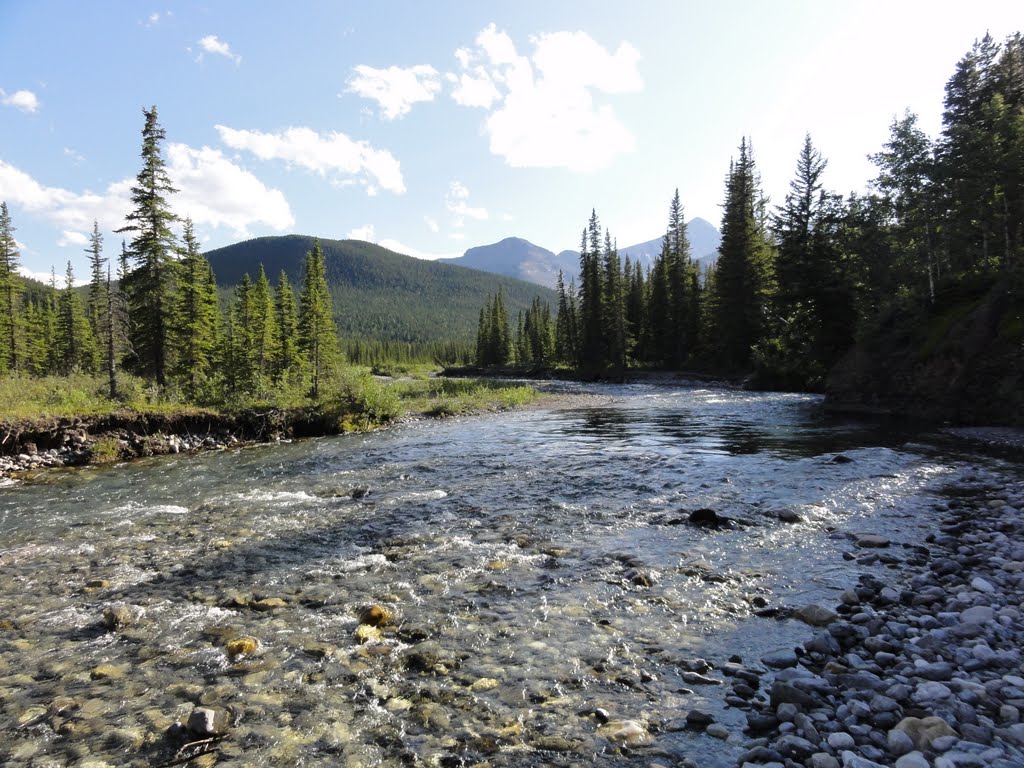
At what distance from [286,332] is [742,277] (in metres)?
→ 47.2

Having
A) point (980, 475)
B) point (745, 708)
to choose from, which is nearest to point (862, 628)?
point (745, 708)

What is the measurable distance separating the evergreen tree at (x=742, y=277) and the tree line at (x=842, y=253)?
146 millimetres

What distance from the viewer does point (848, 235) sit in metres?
45.3

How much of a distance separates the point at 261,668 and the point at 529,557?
14.4 feet

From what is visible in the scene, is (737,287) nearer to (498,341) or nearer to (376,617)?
(376,617)

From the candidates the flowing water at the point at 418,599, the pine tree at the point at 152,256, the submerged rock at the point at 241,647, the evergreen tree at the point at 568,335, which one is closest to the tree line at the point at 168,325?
the pine tree at the point at 152,256

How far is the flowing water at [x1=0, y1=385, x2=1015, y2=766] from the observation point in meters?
4.75

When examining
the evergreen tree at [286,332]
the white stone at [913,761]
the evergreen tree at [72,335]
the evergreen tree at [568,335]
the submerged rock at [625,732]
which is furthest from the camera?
the evergreen tree at [568,335]

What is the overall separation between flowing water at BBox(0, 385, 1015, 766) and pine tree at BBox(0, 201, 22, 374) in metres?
50.8

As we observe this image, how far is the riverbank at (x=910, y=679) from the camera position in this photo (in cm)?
405

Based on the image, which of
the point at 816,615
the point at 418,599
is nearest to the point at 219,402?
the point at 418,599

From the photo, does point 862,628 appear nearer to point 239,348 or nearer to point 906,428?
point 906,428

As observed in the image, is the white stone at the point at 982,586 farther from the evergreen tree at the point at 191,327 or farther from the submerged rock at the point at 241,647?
the evergreen tree at the point at 191,327

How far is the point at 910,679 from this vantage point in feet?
16.5
